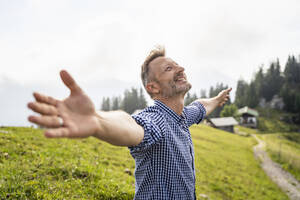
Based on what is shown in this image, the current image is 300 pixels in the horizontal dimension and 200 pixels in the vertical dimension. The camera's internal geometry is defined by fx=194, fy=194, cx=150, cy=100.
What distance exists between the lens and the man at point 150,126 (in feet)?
4.81

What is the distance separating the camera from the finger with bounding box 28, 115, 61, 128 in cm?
134

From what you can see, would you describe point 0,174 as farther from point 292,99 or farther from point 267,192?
point 292,99

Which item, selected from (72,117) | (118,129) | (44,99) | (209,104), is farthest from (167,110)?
(209,104)

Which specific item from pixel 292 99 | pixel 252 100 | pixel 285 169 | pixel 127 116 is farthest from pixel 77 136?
pixel 292 99

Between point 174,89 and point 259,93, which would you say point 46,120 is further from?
point 259,93

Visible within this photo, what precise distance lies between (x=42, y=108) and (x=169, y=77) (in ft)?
6.25

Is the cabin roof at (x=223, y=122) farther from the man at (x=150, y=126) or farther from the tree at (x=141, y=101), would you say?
the man at (x=150, y=126)

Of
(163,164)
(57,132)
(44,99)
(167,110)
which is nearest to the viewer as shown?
(57,132)

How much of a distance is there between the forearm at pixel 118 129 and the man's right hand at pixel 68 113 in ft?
0.32

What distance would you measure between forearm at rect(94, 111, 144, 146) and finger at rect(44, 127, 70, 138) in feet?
0.97

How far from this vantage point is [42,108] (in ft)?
4.59

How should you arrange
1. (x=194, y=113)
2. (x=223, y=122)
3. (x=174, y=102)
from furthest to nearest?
(x=223, y=122), (x=194, y=113), (x=174, y=102)

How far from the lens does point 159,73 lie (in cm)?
297

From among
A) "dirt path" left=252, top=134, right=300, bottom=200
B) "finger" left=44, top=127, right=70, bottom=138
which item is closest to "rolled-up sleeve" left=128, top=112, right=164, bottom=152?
"finger" left=44, top=127, right=70, bottom=138
